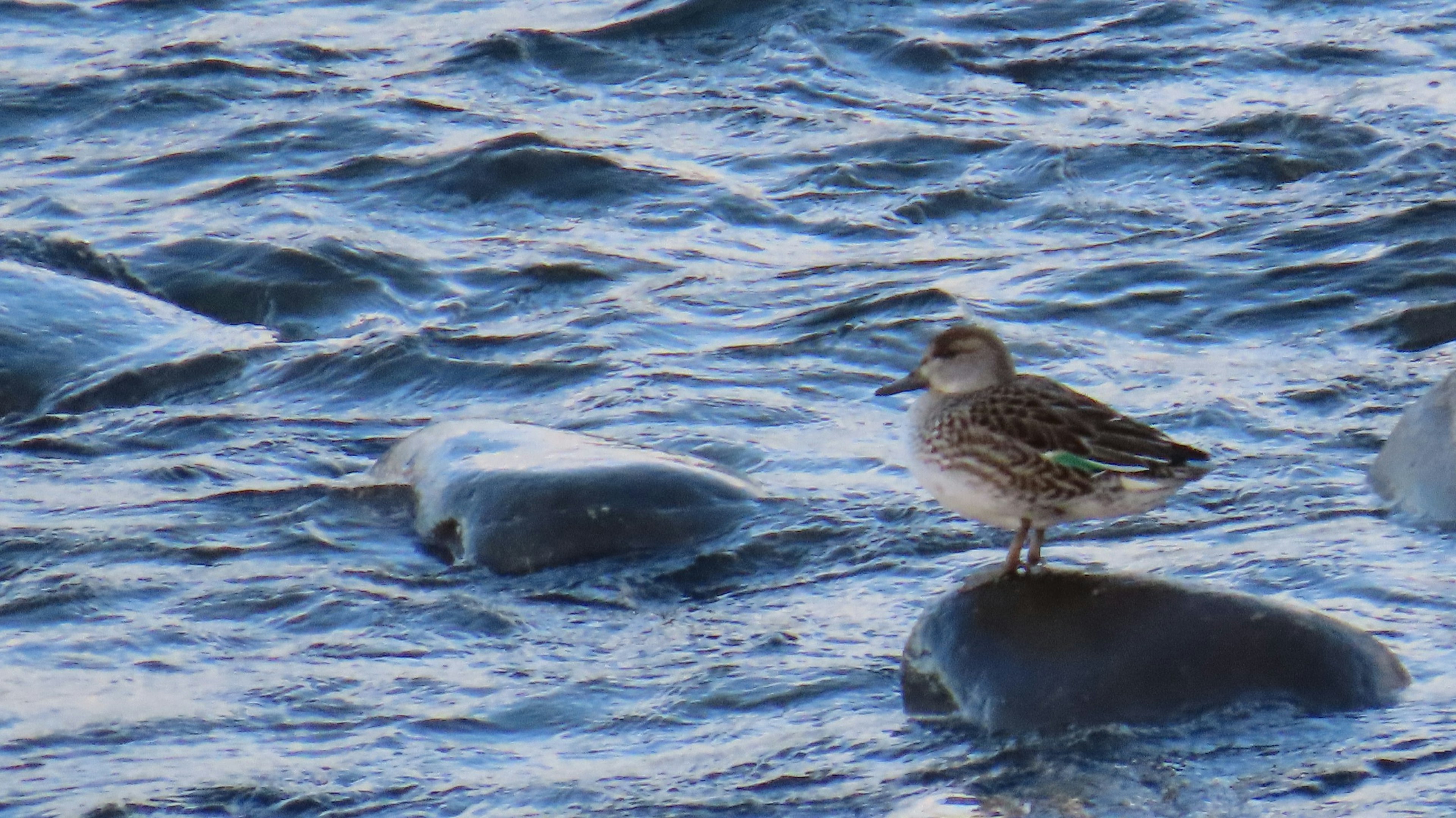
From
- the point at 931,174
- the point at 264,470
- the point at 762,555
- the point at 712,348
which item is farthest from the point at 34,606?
the point at 931,174

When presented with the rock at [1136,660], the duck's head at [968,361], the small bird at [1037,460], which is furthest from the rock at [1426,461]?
the duck's head at [968,361]

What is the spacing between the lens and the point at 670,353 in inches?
380

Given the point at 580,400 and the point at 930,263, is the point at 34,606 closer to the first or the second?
the point at 580,400

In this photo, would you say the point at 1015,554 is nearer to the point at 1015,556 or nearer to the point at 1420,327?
the point at 1015,556

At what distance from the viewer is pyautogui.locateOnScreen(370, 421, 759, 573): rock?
24.2ft

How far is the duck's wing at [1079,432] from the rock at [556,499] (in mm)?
1556

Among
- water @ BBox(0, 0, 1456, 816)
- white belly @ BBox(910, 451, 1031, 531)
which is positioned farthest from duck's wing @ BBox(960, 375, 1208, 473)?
water @ BBox(0, 0, 1456, 816)

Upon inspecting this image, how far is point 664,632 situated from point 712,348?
3.04m

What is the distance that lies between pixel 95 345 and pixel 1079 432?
5.05 meters

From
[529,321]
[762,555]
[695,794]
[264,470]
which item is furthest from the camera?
[529,321]

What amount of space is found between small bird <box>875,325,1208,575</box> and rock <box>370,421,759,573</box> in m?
1.32

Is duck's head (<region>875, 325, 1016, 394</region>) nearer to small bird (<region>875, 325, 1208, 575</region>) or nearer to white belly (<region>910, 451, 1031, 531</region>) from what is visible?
small bird (<region>875, 325, 1208, 575</region>)

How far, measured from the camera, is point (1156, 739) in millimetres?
5758

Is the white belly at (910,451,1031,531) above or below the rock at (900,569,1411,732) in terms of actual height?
above
